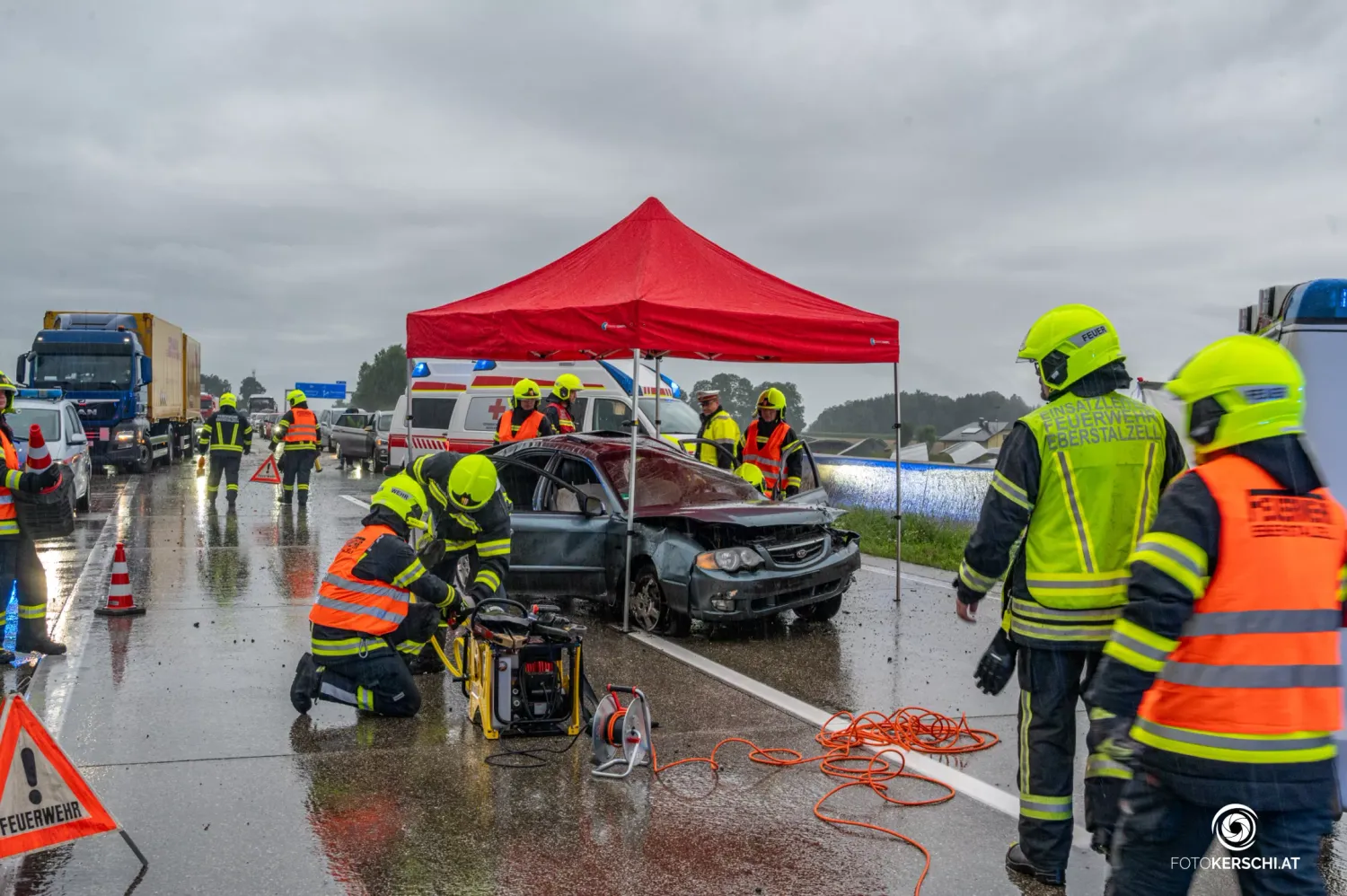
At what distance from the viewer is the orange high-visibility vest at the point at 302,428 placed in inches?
683

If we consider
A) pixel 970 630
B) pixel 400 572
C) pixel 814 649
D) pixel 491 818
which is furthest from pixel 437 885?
pixel 970 630

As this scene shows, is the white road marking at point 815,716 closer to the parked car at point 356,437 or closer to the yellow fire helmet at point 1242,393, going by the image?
the yellow fire helmet at point 1242,393

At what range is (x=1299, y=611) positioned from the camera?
268 cm

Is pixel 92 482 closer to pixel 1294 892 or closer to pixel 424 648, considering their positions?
pixel 424 648

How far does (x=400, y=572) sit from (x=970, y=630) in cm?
492

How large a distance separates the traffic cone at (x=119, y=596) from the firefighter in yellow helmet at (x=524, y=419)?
3.97 m

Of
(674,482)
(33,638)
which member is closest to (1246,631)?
(674,482)

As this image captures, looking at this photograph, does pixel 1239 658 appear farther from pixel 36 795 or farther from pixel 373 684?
pixel 373 684

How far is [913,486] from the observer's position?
15.1m

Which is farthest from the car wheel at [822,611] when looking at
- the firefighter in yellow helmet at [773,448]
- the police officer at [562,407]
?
the police officer at [562,407]

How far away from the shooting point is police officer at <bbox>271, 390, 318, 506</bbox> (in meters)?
17.3

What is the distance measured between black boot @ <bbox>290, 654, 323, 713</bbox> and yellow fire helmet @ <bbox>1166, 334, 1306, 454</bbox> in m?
4.79

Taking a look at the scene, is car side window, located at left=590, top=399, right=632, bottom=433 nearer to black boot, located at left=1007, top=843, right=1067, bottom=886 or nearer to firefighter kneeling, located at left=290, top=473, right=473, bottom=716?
firefighter kneeling, located at left=290, top=473, right=473, bottom=716

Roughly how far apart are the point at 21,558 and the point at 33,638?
57 cm
